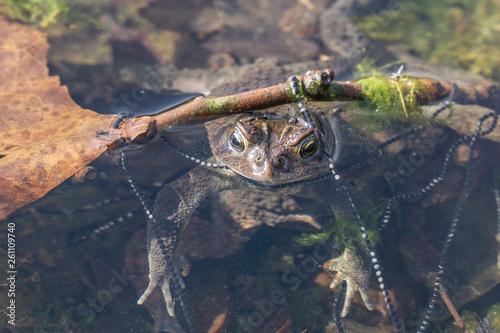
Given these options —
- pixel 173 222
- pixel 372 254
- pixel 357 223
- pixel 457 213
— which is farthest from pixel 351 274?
pixel 173 222

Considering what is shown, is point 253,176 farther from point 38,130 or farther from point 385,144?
point 38,130

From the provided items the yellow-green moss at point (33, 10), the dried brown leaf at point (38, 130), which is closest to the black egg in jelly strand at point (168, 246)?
the dried brown leaf at point (38, 130)

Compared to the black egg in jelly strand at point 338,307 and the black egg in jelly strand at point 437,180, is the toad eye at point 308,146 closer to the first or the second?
the black egg in jelly strand at point 437,180

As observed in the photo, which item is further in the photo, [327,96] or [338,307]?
[338,307]

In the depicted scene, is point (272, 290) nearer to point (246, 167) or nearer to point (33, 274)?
point (246, 167)

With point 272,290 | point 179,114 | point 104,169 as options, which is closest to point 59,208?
point 104,169

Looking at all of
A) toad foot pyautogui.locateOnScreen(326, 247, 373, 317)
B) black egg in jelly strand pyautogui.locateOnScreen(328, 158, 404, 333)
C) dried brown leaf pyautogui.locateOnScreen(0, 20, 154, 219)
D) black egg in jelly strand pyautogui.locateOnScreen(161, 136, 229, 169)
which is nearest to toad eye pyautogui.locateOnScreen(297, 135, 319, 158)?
Answer: black egg in jelly strand pyautogui.locateOnScreen(328, 158, 404, 333)
